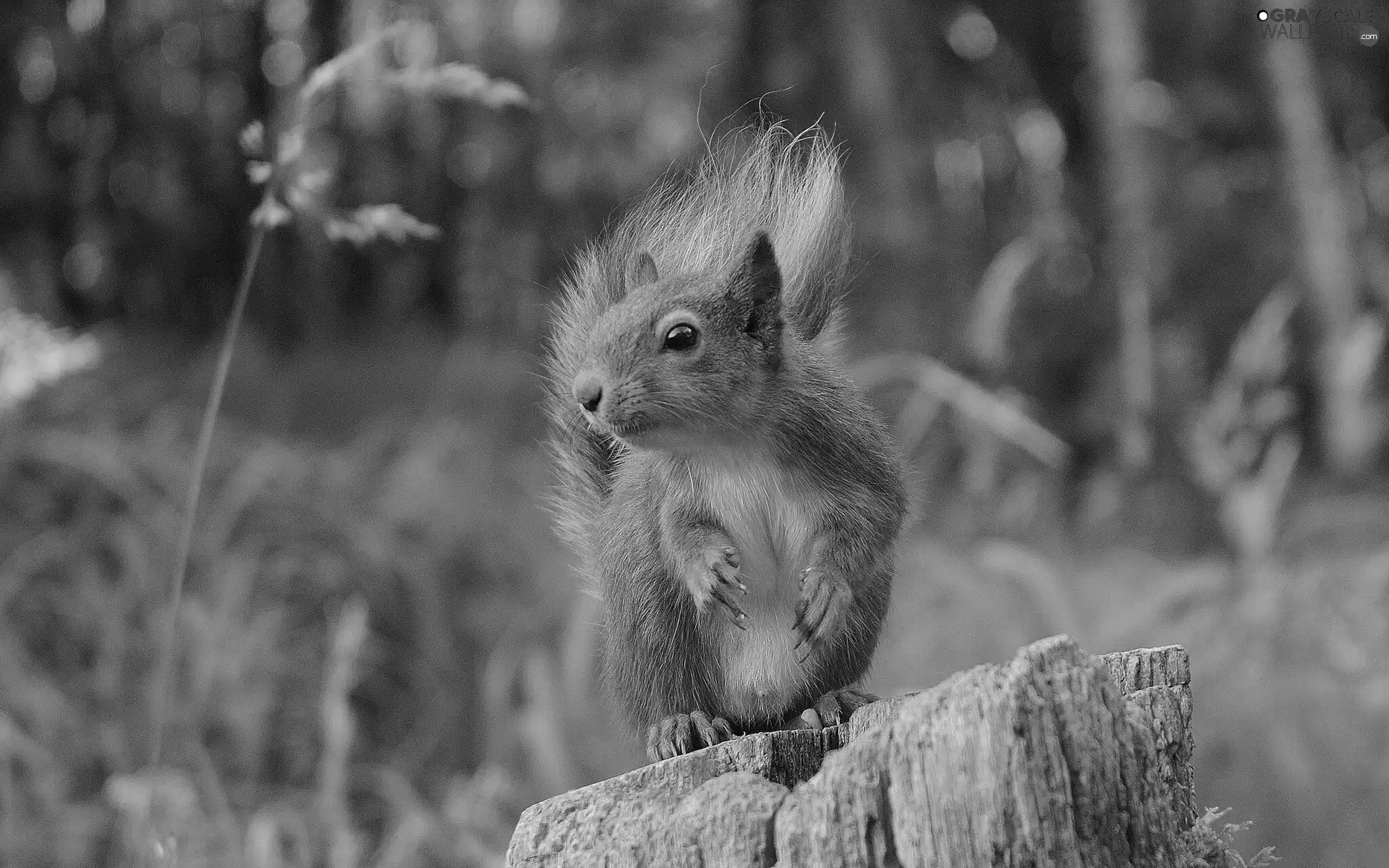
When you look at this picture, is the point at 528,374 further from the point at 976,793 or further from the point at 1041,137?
the point at 1041,137

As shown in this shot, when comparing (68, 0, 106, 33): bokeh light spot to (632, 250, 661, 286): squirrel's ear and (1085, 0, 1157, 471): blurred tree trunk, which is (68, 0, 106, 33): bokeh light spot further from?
(632, 250, 661, 286): squirrel's ear

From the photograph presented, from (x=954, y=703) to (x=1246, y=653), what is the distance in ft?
9.16

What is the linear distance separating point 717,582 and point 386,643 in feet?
9.06

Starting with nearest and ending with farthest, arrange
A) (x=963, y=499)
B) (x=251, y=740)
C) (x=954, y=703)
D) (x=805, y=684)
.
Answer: (x=954, y=703) → (x=805, y=684) → (x=251, y=740) → (x=963, y=499)

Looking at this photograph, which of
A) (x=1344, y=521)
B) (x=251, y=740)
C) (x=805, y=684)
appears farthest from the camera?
(x=1344, y=521)

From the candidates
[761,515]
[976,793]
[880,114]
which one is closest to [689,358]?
[761,515]

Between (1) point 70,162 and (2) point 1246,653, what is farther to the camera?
(1) point 70,162

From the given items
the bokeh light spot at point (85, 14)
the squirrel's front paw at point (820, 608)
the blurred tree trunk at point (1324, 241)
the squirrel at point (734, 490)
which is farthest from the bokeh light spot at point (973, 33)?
the squirrel's front paw at point (820, 608)

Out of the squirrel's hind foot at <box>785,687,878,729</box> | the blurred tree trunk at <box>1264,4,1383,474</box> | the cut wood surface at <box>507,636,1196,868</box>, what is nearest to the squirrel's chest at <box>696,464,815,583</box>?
the squirrel's hind foot at <box>785,687,878,729</box>

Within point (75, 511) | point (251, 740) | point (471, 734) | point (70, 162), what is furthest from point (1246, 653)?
point (70, 162)

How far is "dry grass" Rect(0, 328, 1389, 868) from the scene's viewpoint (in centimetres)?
293

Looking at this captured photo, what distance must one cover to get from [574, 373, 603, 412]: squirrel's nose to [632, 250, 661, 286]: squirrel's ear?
0.24m

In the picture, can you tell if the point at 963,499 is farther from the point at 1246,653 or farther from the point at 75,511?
the point at 75,511

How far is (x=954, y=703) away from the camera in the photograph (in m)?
1.03
